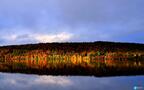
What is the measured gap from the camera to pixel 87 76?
108 ft

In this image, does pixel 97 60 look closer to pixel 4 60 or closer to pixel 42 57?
pixel 42 57

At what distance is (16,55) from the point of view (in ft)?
212

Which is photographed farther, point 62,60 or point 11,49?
point 11,49

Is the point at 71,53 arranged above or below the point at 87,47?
below

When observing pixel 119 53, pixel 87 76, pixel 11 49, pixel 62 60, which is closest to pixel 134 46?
pixel 119 53

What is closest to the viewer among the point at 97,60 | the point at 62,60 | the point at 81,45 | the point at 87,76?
the point at 87,76

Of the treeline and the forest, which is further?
the treeline

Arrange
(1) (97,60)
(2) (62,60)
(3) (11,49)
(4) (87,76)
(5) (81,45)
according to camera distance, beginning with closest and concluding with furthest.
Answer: (4) (87,76), (1) (97,60), (2) (62,60), (5) (81,45), (3) (11,49)

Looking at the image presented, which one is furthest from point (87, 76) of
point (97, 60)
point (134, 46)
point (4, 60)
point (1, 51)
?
point (1, 51)

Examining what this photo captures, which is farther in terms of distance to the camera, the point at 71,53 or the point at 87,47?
the point at 87,47

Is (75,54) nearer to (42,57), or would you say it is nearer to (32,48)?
(42,57)

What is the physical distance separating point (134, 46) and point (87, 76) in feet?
92.7

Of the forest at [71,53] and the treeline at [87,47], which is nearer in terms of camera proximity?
the forest at [71,53]

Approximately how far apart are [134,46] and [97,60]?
846cm
